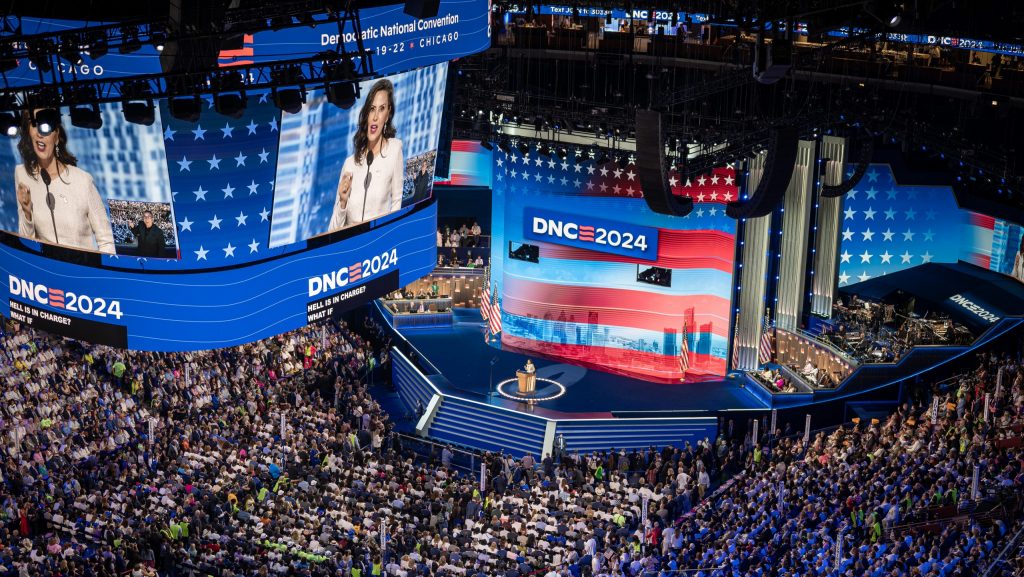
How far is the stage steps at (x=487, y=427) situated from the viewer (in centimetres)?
3731

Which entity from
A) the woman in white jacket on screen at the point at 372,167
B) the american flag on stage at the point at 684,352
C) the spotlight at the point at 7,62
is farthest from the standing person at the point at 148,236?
the american flag on stage at the point at 684,352

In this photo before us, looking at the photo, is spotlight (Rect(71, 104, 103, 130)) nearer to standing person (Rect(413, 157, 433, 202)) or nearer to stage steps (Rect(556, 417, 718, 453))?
standing person (Rect(413, 157, 433, 202))

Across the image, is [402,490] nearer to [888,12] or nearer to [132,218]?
[132,218]

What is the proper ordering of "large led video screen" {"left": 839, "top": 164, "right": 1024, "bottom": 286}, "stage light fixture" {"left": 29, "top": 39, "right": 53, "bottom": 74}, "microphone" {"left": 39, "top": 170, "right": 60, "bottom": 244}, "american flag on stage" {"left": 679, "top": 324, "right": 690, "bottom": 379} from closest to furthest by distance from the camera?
"microphone" {"left": 39, "top": 170, "right": 60, "bottom": 244}
"stage light fixture" {"left": 29, "top": 39, "right": 53, "bottom": 74}
"large led video screen" {"left": 839, "top": 164, "right": 1024, "bottom": 286}
"american flag on stage" {"left": 679, "top": 324, "right": 690, "bottom": 379}

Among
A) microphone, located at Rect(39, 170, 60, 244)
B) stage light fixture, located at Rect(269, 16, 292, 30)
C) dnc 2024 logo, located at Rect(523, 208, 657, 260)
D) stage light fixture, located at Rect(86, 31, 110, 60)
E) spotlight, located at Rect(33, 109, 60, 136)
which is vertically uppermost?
stage light fixture, located at Rect(269, 16, 292, 30)

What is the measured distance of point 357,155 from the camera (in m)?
26.4

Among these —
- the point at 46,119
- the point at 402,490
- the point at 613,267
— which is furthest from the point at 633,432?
the point at 46,119

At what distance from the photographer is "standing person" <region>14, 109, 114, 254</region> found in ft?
79.2

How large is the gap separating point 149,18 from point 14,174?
348 centimetres

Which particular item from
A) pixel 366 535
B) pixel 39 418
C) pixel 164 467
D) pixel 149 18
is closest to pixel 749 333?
pixel 366 535

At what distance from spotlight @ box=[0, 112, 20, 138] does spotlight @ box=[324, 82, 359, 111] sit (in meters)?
4.95

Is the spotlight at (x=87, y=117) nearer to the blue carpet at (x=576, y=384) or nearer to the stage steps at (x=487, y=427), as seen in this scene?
the stage steps at (x=487, y=427)

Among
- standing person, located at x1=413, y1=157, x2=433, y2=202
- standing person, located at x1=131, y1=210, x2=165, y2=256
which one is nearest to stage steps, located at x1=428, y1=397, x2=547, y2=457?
standing person, located at x1=413, y1=157, x2=433, y2=202

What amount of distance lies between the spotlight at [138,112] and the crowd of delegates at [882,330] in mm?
20526
